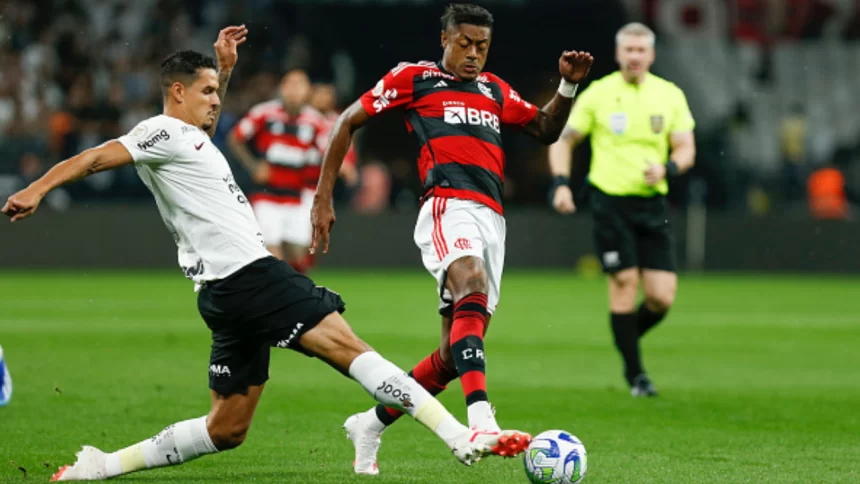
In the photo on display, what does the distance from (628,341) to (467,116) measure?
10.5ft

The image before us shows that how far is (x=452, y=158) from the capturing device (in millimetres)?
6262

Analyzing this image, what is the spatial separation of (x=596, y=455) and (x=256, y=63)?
1906 cm

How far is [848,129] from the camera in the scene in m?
27.1

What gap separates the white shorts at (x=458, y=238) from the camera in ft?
19.8

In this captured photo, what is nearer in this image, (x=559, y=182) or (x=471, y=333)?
(x=471, y=333)

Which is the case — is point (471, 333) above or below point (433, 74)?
below

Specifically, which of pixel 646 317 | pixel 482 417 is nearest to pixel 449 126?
pixel 482 417

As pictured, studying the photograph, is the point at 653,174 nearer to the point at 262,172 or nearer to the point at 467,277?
the point at 467,277

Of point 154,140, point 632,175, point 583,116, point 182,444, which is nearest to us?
point 154,140

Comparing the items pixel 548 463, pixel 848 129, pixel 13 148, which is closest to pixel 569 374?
pixel 548 463

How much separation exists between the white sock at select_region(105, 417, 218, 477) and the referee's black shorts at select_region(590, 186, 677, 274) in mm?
4104

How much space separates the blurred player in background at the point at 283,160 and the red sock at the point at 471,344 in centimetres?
839

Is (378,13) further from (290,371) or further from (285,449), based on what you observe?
(285,449)

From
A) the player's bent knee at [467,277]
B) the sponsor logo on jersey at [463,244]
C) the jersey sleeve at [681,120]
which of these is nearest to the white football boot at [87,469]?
the player's bent knee at [467,277]
